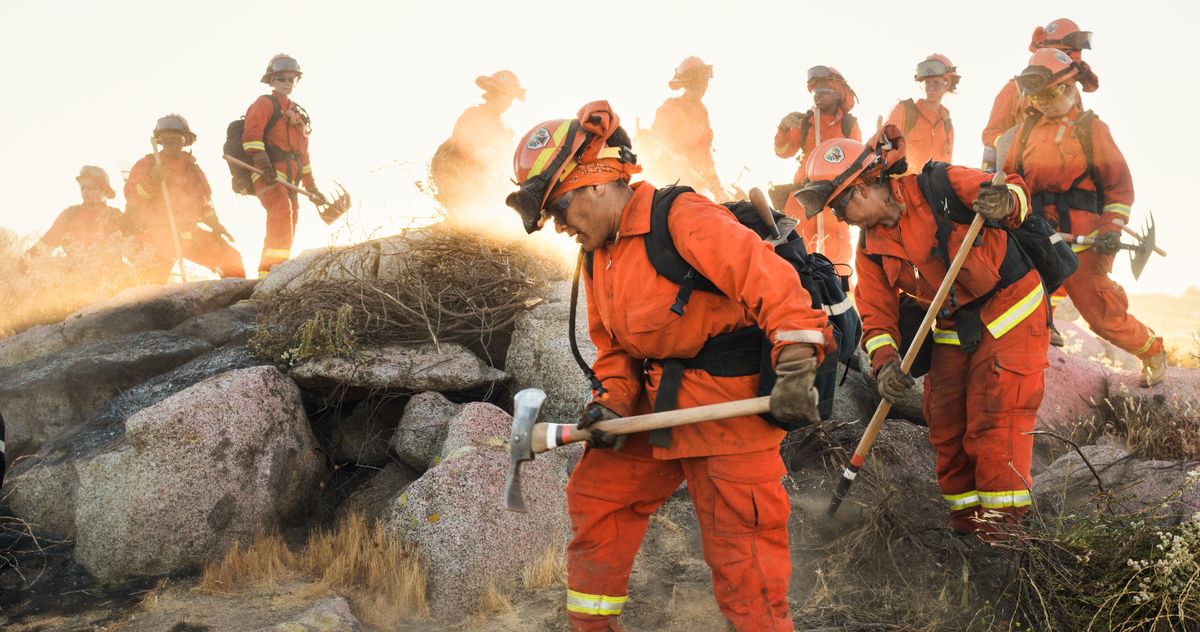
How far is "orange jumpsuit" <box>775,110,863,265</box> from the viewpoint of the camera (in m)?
8.73

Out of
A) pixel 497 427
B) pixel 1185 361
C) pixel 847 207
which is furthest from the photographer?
pixel 1185 361

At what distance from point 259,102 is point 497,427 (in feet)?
21.5

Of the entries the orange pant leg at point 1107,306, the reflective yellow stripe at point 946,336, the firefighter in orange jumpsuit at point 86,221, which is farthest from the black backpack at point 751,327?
the firefighter in orange jumpsuit at point 86,221

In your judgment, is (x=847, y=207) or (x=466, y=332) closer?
(x=847, y=207)

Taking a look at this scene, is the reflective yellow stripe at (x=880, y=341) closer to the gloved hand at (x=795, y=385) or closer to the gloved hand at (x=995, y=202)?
the gloved hand at (x=995, y=202)

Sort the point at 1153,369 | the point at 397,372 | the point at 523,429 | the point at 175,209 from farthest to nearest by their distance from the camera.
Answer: the point at 175,209 < the point at 1153,369 < the point at 397,372 < the point at 523,429

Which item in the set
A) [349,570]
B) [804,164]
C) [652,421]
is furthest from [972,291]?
[804,164]

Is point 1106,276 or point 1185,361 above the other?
point 1106,276

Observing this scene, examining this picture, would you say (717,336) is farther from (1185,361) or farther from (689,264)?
(1185,361)

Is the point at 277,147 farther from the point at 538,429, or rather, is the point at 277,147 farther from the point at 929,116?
the point at 538,429

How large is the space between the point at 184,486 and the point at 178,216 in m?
7.21

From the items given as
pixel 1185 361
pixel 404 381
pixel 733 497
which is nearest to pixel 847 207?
pixel 733 497

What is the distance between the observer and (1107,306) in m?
6.32

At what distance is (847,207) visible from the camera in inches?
165
